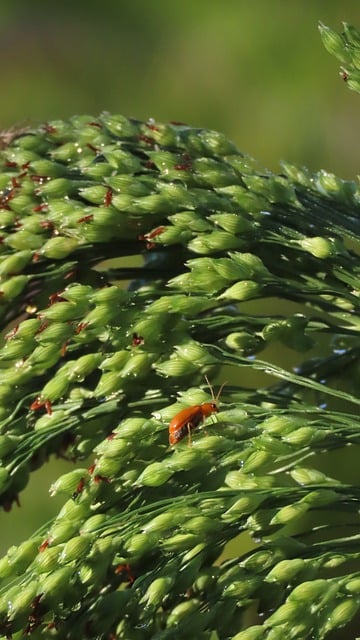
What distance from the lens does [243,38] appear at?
3518mm

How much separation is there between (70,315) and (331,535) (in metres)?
1.28

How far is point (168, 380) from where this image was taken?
1134mm

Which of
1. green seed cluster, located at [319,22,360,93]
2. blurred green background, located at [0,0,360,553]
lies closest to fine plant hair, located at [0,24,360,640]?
green seed cluster, located at [319,22,360,93]

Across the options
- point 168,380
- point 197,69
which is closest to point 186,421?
point 168,380

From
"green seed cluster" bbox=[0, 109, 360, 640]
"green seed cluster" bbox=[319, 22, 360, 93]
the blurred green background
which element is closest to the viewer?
"green seed cluster" bbox=[0, 109, 360, 640]

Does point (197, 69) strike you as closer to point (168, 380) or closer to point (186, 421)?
point (168, 380)

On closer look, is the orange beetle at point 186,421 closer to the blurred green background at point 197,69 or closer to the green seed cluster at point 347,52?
the green seed cluster at point 347,52

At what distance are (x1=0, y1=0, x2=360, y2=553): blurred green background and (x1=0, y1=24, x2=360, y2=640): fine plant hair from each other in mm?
1837

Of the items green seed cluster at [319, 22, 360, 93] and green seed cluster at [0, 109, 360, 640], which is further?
Result: green seed cluster at [319, 22, 360, 93]

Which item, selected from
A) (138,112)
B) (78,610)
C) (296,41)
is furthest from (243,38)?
(78,610)

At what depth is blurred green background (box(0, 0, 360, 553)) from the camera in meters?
3.17

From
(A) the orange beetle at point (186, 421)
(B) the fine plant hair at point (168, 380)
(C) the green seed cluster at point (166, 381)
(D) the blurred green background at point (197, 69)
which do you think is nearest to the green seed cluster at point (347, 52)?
(B) the fine plant hair at point (168, 380)

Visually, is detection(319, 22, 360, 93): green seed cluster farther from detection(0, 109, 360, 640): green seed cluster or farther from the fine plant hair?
detection(0, 109, 360, 640): green seed cluster

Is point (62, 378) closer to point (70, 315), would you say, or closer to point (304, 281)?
point (70, 315)
